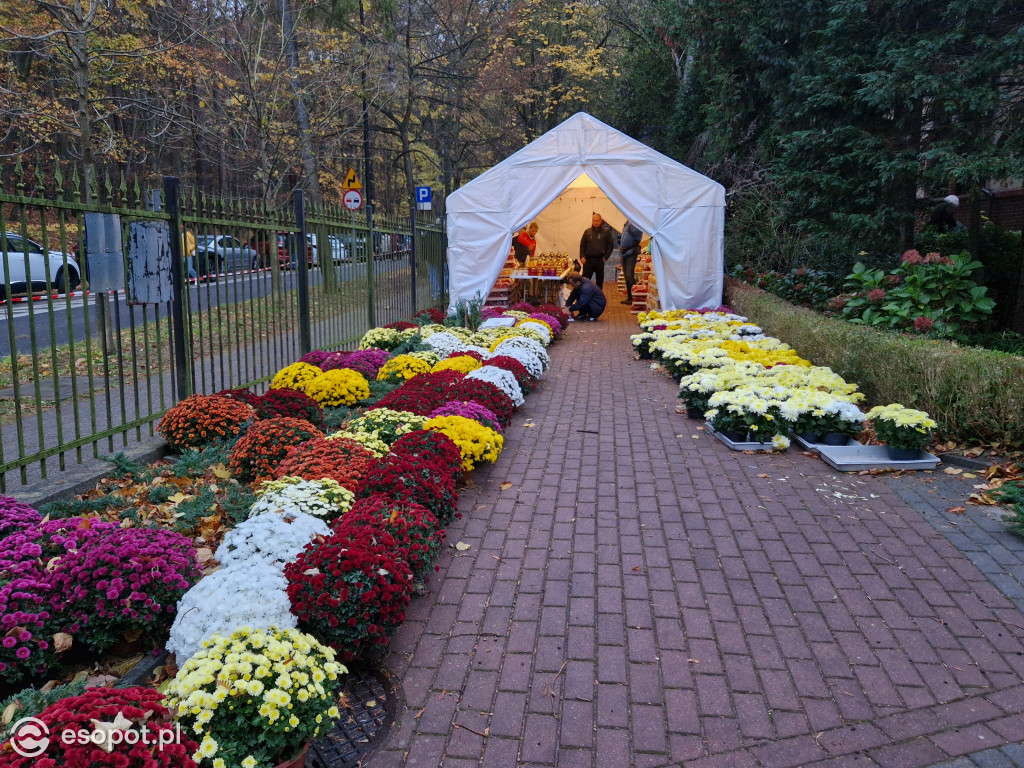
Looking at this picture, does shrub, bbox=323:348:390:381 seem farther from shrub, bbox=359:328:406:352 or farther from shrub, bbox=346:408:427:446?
shrub, bbox=346:408:427:446

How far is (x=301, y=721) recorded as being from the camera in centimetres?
223

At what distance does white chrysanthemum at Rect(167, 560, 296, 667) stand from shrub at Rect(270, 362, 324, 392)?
13.4 feet

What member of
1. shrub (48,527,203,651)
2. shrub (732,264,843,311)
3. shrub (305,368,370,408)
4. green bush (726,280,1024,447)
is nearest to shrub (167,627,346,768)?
shrub (48,527,203,651)

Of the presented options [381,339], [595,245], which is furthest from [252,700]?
[595,245]

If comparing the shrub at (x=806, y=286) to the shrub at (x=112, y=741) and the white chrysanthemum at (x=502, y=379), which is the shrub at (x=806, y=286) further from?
the shrub at (x=112, y=741)

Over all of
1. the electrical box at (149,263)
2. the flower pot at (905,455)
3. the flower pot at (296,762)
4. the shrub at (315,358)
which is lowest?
the flower pot at (296,762)

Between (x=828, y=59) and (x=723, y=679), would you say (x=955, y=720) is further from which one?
(x=828, y=59)

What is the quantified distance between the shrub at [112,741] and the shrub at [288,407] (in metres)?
3.85

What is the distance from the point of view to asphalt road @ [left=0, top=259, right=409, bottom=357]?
181 inches

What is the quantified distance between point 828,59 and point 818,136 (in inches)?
44.6

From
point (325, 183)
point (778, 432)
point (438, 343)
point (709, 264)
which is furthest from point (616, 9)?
point (778, 432)

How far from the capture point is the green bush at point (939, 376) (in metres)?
5.36

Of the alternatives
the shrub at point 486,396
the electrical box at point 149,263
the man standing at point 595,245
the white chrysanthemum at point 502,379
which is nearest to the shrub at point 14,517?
the electrical box at point 149,263

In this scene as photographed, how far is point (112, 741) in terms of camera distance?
185 cm
